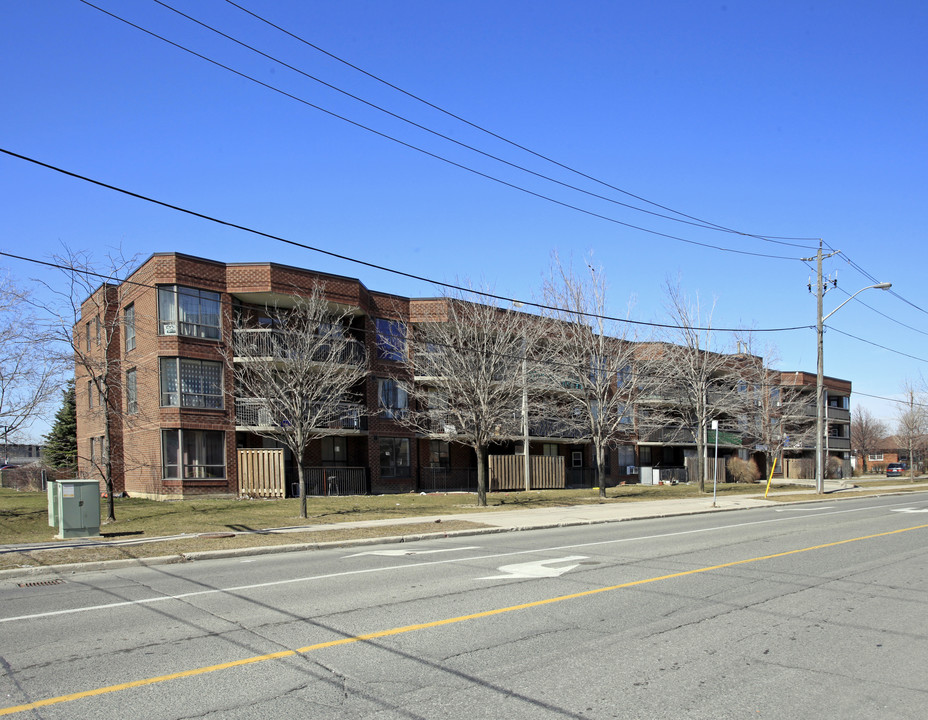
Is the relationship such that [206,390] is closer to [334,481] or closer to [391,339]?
[334,481]

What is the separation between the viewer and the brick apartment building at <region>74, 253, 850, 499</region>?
2852cm

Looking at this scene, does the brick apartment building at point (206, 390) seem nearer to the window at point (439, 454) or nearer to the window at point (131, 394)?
the window at point (131, 394)

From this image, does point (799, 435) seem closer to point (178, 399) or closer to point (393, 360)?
point (393, 360)

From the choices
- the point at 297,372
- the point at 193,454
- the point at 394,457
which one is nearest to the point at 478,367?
the point at 297,372

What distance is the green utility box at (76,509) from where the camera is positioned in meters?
15.8

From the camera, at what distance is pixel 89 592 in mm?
10008

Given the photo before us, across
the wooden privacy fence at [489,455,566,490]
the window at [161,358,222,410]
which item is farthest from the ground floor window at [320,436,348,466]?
the wooden privacy fence at [489,455,566,490]

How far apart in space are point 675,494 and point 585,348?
8472 millimetres

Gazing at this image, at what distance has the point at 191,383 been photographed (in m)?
29.0

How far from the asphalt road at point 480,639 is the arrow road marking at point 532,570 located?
0.16 ft

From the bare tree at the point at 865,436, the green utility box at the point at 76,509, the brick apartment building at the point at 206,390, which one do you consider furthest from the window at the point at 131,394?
the bare tree at the point at 865,436

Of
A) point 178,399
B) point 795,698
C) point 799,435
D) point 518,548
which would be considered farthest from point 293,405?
point 799,435

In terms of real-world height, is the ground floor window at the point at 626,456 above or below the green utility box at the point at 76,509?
below

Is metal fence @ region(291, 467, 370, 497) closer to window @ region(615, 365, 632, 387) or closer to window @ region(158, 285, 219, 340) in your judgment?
window @ region(158, 285, 219, 340)
